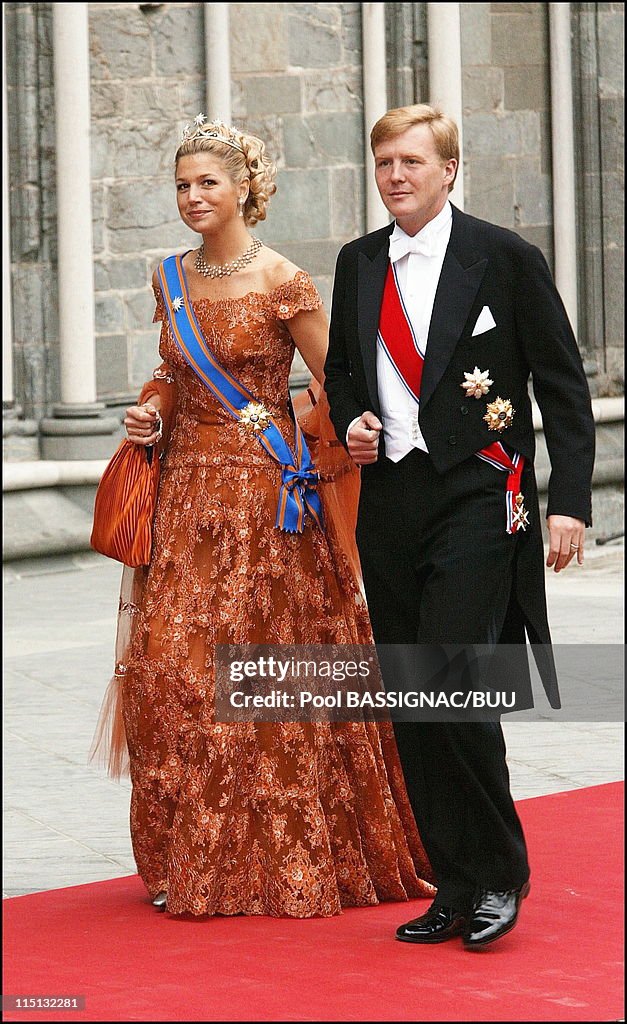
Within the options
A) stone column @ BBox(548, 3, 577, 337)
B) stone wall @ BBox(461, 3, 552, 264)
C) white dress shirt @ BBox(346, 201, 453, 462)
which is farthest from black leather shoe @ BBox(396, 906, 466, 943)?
stone column @ BBox(548, 3, 577, 337)

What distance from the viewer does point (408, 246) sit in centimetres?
388

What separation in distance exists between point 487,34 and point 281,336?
29.8ft

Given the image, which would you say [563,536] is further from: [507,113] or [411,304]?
[507,113]

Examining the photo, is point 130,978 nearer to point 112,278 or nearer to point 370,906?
point 370,906

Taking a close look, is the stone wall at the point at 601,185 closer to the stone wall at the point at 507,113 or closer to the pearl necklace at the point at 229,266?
the stone wall at the point at 507,113

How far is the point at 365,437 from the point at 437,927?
1.03 m

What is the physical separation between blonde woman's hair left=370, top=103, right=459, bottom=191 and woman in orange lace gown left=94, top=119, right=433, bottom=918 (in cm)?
55

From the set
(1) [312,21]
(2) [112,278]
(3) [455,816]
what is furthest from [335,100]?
(3) [455,816]

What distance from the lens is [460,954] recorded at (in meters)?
3.70

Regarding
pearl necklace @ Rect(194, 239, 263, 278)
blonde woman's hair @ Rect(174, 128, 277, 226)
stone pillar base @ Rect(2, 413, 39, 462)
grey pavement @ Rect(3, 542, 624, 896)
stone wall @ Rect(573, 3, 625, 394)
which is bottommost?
grey pavement @ Rect(3, 542, 624, 896)

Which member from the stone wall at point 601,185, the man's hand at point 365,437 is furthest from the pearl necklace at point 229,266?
the stone wall at point 601,185

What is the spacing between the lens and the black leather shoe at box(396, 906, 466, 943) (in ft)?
12.4

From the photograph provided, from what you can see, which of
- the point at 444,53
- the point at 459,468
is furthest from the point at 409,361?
the point at 444,53

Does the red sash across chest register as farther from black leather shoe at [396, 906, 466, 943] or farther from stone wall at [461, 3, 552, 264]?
stone wall at [461, 3, 552, 264]
